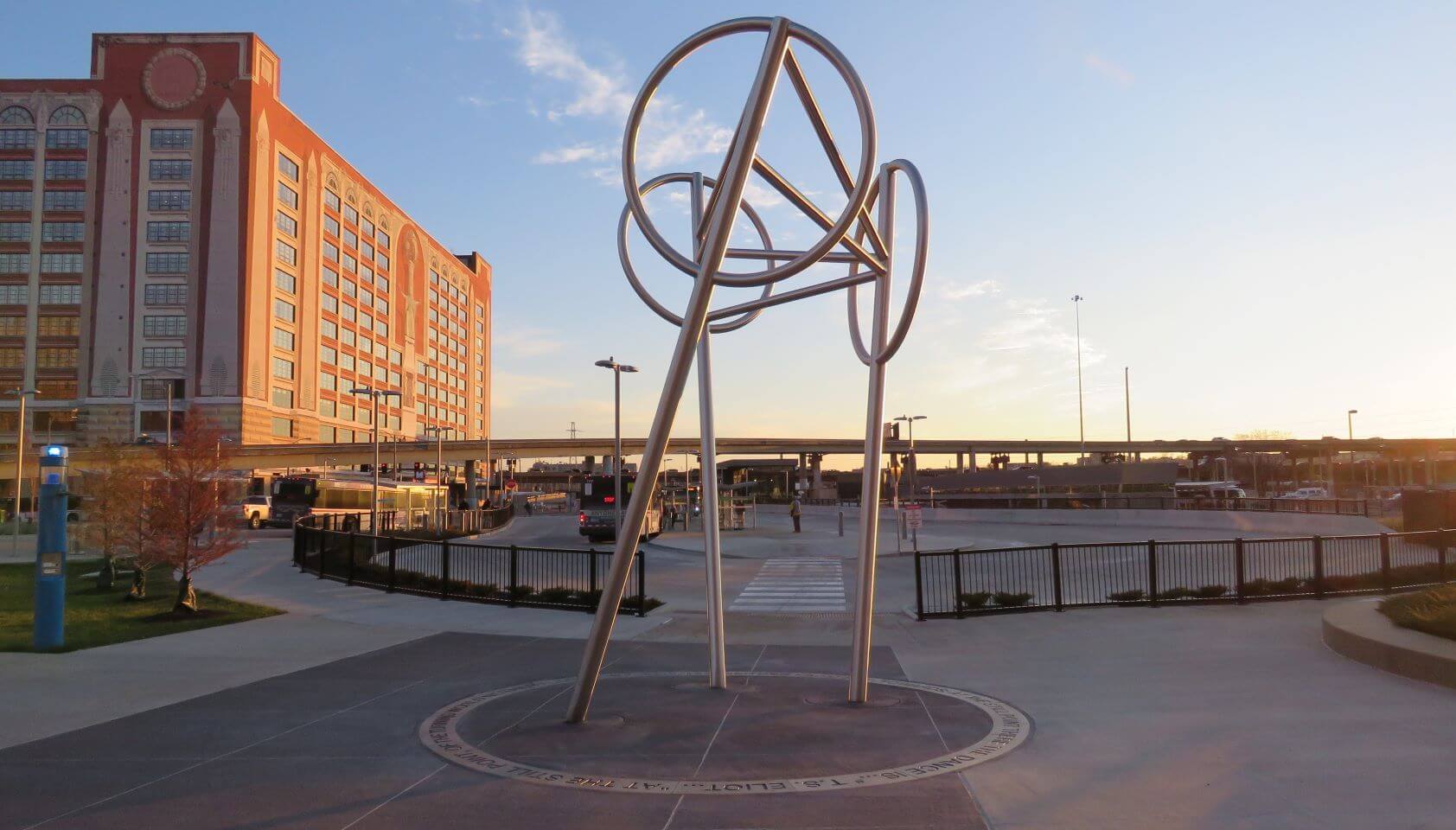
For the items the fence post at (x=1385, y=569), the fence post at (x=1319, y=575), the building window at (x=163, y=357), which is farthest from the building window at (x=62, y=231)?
the fence post at (x=1385, y=569)

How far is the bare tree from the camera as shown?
54.8 feet

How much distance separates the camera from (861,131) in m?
8.51

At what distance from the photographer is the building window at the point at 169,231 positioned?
84.7 metres

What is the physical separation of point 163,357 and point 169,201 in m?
13.7

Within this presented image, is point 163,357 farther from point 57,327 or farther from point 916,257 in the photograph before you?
point 916,257

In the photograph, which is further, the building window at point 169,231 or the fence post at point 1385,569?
the building window at point 169,231

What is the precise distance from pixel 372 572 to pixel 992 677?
50.0 feet

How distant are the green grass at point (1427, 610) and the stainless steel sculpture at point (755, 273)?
6604mm

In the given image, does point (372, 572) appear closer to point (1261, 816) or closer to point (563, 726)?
point (563, 726)

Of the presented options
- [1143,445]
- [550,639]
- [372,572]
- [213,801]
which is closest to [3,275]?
[372,572]

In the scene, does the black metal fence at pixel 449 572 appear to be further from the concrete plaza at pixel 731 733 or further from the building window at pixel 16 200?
the building window at pixel 16 200

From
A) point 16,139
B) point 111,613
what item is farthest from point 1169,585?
point 16,139

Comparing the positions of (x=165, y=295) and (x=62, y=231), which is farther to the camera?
(x=62, y=231)

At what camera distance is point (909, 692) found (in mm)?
10172
